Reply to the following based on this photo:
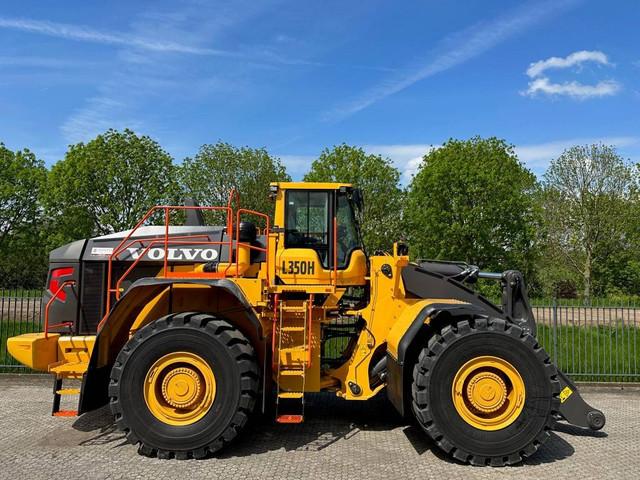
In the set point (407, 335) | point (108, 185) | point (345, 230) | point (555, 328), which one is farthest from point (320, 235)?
point (108, 185)

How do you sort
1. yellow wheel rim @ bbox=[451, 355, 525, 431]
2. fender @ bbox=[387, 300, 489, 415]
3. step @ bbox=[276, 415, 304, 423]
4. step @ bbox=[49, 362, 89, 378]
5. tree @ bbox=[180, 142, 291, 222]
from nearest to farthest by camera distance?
yellow wheel rim @ bbox=[451, 355, 525, 431], fender @ bbox=[387, 300, 489, 415], step @ bbox=[276, 415, 304, 423], step @ bbox=[49, 362, 89, 378], tree @ bbox=[180, 142, 291, 222]

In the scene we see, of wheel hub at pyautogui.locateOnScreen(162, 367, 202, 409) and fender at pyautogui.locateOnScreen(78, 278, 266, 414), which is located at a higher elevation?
fender at pyautogui.locateOnScreen(78, 278, 266, 414)

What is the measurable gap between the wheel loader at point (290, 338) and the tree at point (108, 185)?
62.4ft

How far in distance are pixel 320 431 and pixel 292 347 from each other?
1237 mm

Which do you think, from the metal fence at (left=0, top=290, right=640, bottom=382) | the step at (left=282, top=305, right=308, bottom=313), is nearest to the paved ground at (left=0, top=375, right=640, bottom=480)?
the step at (left=282, top=305, right=308, bottom=313)

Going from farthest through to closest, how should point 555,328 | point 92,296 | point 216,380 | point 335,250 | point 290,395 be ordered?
point 555,328
point 92,296
point 335,250
point 290,395
point 216,380

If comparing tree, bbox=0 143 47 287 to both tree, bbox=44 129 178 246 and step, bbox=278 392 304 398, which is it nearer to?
tree, bbox=44 129 178 246

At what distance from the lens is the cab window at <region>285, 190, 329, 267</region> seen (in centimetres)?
623

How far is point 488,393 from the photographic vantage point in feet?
17.7

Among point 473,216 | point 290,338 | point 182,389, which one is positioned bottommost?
point 182,389

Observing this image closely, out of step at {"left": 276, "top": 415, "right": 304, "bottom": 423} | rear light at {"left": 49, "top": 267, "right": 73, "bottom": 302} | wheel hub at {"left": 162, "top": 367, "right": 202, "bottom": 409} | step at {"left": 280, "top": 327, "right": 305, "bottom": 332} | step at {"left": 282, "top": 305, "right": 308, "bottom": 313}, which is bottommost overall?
step at {"left": 276, "top": 415, "right": 304, "bottom": 423}

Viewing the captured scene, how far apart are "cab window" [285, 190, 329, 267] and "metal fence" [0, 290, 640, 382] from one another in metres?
5.61

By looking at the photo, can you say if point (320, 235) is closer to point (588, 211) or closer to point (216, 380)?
point (216, 380)

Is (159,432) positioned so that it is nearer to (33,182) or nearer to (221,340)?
(221,340)
